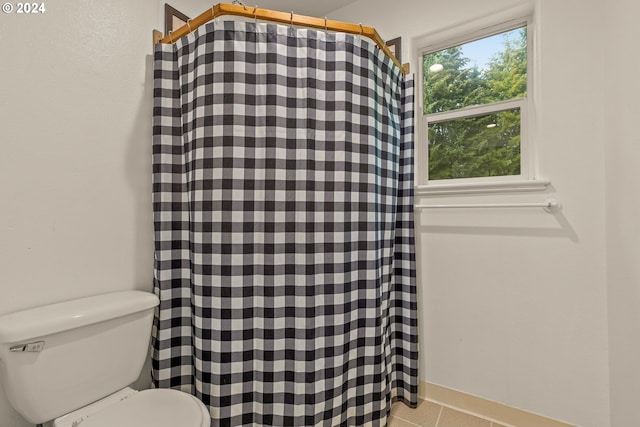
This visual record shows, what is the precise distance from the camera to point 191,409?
1024mm

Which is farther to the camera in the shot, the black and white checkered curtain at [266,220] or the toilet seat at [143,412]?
the black and white checkered curtain at [266,220]

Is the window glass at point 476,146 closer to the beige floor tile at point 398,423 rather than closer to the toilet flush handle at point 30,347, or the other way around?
the beige floor tile at point 398,423

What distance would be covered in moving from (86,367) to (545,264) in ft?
6.30

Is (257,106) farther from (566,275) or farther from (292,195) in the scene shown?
(566,275)

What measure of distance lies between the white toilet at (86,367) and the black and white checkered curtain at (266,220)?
17 centimetres

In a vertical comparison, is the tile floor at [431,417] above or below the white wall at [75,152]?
below

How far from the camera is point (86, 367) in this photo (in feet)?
3.39

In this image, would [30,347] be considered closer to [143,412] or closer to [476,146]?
[143,412]

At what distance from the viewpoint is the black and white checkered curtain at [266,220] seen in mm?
1184

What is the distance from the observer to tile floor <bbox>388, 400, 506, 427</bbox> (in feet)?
4.87

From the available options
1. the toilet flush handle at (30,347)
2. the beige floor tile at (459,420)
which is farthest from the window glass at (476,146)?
the toilet flush handle at (30,347)

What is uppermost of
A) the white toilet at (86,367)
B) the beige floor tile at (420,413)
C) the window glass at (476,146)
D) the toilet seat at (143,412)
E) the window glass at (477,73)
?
the window glass at (477,73)

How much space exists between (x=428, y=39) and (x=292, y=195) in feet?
4.22

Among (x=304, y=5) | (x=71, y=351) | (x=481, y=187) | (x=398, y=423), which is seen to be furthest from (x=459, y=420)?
(x=304, y=5)
